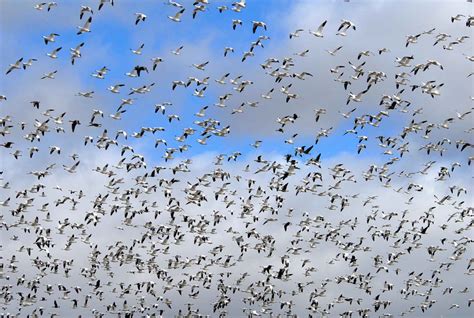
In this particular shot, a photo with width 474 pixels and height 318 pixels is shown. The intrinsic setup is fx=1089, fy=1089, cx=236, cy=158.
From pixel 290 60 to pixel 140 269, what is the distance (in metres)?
31.4

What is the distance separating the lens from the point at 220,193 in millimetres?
101750

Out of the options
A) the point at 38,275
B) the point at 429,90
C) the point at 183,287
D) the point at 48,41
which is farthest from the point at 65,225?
the point at 429,90

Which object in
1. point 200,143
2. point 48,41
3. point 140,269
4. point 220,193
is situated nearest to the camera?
point 48,41

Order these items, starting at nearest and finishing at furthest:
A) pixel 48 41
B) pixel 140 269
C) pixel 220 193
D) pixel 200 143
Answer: pixel 48 41, pixel 200 143, pixel 220 193, pixel 140 269

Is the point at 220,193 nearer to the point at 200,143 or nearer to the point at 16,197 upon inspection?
the point at 200,143

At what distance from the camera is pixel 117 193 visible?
9975 centimetres

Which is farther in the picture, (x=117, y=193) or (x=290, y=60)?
(x=117, y=193)

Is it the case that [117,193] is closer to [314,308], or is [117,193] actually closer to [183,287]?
[183,287]

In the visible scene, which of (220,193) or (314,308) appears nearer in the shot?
(220,193)

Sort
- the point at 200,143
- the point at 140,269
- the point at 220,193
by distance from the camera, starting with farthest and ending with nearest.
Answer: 1. the point at 140,269
2. the point at 220,193
3. the point at 200,143

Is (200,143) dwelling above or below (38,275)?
above

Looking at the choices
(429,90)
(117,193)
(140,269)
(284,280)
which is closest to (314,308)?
(284,280)

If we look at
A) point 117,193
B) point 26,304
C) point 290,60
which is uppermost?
point 290,60

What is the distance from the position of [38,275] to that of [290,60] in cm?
3608
